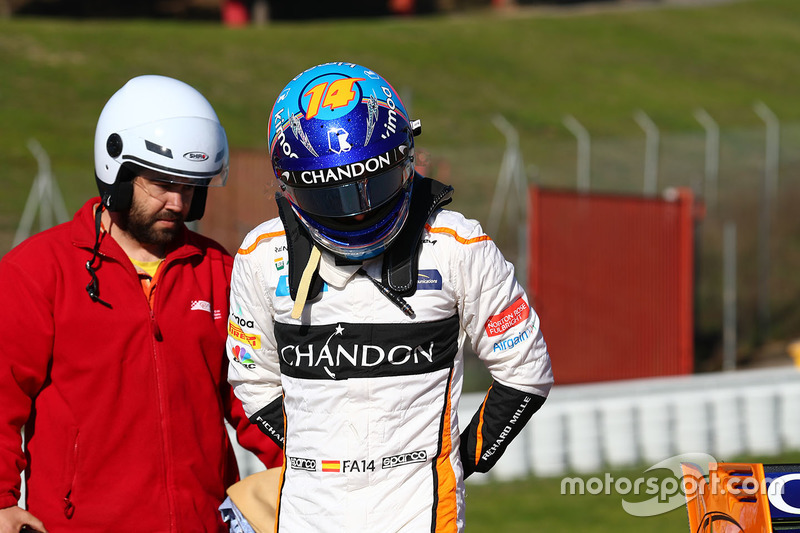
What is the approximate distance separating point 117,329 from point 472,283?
129 cm

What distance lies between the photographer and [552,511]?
23.1ft

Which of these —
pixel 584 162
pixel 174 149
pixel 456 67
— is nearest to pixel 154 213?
pixel 174 149

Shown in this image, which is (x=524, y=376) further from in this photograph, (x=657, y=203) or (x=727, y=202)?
(x=727, y=202)

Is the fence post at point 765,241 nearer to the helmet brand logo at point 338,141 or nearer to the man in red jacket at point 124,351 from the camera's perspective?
the man in red jacket at point 124,351

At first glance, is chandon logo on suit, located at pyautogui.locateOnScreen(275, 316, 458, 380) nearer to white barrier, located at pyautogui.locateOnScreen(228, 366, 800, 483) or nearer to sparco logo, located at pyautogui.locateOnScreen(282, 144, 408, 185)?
sparco logo, located at pyautogui.locateOnScreen(282, 144, 408, 185)

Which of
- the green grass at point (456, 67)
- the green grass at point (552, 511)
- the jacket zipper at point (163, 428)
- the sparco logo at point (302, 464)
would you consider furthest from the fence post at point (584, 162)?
the sparco logo at point (302, 464)

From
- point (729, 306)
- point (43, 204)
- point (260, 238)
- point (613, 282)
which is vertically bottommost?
point (729, 306)

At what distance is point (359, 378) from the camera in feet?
10.1

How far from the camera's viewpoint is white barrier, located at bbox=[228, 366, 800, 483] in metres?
7.49

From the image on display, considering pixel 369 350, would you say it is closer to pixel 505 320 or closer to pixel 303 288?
pixel 303 288

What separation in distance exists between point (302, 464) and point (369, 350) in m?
0.40

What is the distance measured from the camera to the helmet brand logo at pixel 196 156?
379cm

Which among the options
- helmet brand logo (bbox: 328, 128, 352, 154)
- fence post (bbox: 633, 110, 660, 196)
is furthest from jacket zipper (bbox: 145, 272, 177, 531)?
fence post (bbox: 633, 110, 660, 196)

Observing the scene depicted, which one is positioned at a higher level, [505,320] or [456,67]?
[505,320]
